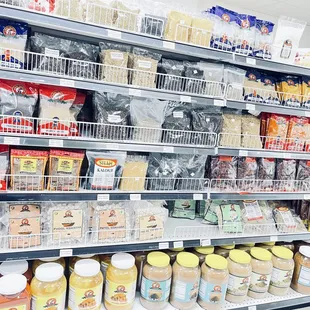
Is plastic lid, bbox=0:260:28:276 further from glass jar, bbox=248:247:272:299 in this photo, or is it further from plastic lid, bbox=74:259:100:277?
glass jar, bbox=248:247:272:299

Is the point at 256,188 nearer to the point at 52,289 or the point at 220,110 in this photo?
the point at 220,110

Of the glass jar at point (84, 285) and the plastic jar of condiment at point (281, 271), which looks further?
the plastic jar of condiment at point (281, 271)

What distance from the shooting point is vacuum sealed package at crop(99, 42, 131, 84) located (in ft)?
5.18

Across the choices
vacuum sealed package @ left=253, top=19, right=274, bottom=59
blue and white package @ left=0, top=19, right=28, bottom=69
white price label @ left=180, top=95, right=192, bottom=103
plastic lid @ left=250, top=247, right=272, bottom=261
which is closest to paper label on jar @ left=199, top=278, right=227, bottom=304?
plastic lid @ left=250, top=247, right=272, bottom=261

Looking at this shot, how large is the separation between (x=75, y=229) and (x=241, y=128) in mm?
1311

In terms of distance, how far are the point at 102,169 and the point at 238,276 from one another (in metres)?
1.11

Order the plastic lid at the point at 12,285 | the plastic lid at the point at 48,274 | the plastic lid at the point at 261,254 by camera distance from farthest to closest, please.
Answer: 1. the plastic lid at the point at 261,254
2. the plastic lid at the point at 48,274
3. the plastic lid at the point at 12,285

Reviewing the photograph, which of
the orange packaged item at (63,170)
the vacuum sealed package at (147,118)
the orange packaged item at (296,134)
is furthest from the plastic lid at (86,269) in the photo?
the orange packaged item at (296,134)

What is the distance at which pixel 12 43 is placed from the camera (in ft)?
4.67

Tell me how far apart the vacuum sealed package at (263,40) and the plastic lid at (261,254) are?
132cm

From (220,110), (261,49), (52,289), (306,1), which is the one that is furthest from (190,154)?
(306,1)

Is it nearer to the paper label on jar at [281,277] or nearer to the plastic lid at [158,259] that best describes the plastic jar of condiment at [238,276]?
the paper label on jar at [281,277]

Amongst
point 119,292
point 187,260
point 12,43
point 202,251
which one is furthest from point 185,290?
point 12,43

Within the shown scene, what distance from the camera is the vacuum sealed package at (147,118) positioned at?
173cm
